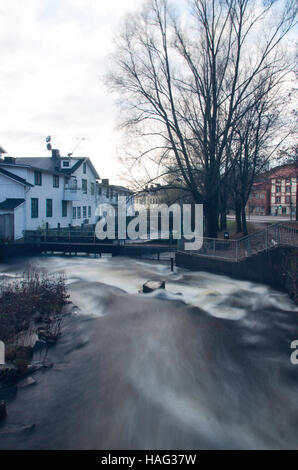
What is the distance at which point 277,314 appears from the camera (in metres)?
13.2

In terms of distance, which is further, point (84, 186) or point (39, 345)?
point (84, 186)

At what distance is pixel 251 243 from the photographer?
59.4ft

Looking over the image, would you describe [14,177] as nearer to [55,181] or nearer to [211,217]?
[55,181]

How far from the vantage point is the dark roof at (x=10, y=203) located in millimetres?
28781

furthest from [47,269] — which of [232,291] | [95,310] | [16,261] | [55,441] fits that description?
[55,441]

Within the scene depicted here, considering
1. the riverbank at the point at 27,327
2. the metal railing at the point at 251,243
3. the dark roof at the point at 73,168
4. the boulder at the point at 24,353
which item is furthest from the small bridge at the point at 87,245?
the boulder at the point at 24,353

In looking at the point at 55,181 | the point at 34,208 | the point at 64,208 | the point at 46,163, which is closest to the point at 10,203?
the point at 34,208

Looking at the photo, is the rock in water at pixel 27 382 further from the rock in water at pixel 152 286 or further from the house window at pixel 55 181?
the house window at pixel 55 181

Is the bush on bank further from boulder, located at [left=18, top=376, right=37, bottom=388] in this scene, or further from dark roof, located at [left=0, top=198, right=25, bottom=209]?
dark roof, located at [left=0, top=198, right=25, bottom=209]

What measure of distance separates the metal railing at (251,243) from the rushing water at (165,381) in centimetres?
325

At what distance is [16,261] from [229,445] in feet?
74.6

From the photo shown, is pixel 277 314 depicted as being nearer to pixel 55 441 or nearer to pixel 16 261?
pixel 55 441

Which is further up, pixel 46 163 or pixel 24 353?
pixel 46 163

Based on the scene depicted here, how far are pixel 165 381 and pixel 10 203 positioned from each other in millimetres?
25435
